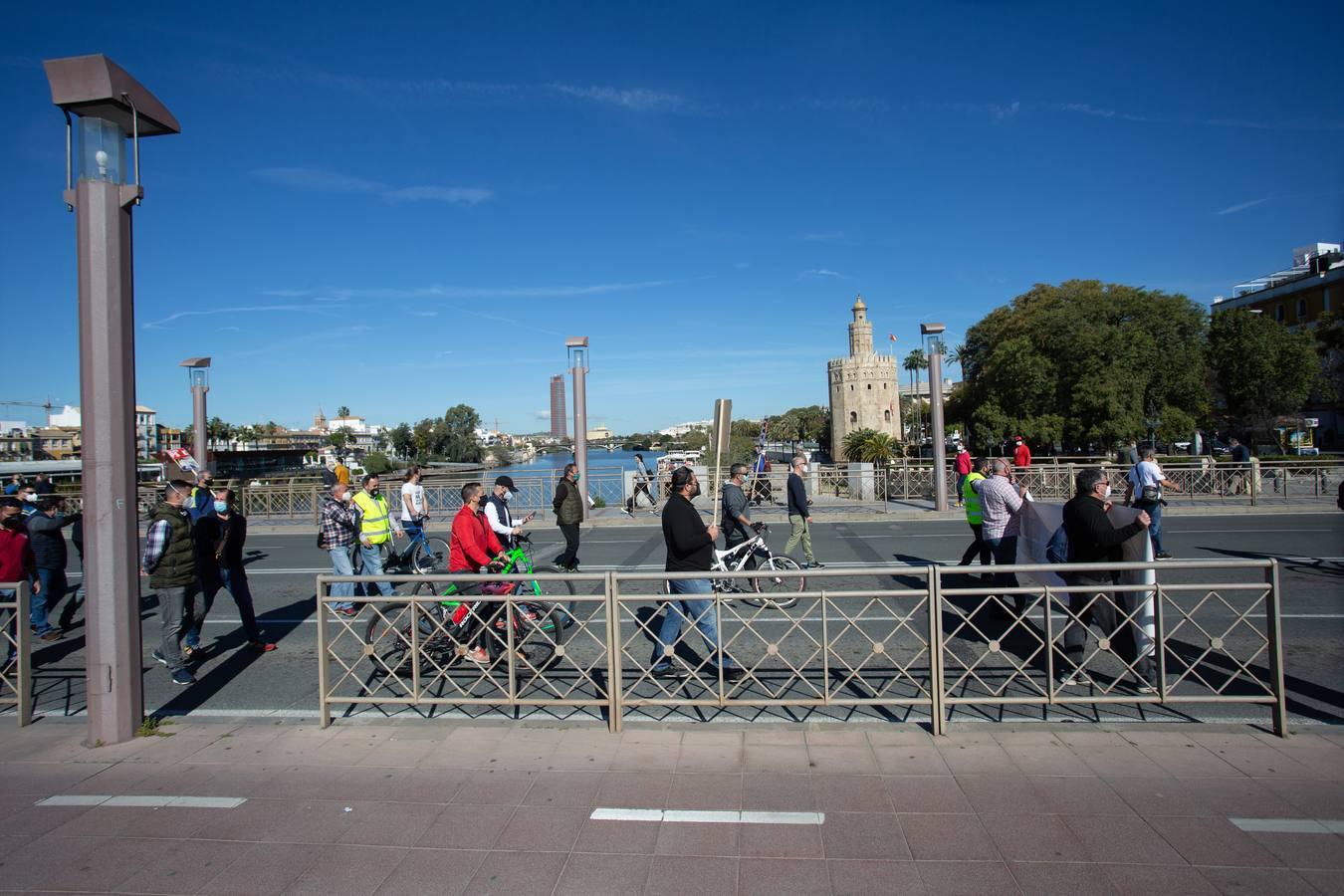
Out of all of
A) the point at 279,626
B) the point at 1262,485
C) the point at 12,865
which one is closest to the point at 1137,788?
the point at 12,865

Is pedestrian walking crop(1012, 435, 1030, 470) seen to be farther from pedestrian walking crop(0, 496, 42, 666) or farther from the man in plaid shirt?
pedestrian walking crop(0, 496, 42, 666)

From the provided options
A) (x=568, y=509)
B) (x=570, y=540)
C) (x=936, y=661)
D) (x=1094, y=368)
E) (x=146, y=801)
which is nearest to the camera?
(x=146, y=801)

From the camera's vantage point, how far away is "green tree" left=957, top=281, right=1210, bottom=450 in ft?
133

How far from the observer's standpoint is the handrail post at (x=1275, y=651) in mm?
4766

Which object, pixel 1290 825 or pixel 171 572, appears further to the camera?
pixel 171 572

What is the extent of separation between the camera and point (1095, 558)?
585cm

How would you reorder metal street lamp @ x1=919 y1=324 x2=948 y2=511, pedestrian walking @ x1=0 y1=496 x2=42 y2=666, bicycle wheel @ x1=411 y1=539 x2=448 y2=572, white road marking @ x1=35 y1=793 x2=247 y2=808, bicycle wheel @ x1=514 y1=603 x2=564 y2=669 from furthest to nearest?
metal street lamp @ x1=919 y1=324 x2=948 y2=511 < bicycle wheel @ x1=411 y1=539 x2=448 y2=572 < pedestrian walking @ x1=0 y1=496 x2=42 y2=666 < bicycle wheel @ x1=514 y1=603 x2=564 y2=669 < white road marking @ x1=35 y1=793 x2=247 y2=808

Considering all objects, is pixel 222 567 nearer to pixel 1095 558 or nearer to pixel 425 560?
pixel 425 560

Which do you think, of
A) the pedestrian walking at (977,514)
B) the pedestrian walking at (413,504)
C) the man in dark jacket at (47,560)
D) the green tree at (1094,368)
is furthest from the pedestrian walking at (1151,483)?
the green tree at (1094,368)

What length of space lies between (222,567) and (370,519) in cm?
195

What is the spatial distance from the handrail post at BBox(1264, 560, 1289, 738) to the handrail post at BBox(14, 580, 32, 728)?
8309 millimetres

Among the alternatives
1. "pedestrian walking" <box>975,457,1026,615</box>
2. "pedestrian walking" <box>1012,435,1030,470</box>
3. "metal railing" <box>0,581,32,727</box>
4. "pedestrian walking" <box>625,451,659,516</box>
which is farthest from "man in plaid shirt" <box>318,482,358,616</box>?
"pedestrian walking" <box>1012,435,1030,470</box>

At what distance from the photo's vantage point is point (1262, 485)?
21938 millimetres

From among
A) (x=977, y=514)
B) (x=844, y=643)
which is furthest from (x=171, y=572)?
(x=977, y=514)
